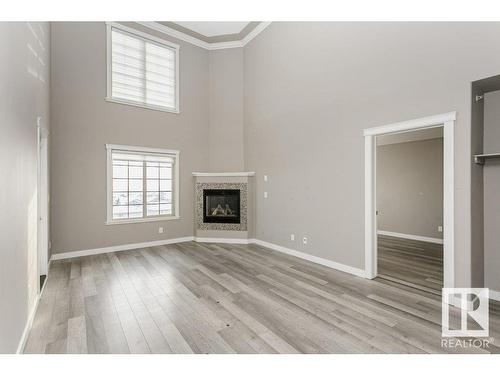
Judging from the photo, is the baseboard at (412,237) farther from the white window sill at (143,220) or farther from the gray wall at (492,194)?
the white window sill at (143,220)

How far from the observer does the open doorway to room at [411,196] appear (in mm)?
5226

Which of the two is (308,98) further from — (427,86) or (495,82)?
(495,82)

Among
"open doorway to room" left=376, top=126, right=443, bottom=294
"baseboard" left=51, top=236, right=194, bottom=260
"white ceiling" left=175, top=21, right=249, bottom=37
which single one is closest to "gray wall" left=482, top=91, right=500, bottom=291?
"open doorway to room" left=376, top=126, right=443, bottom=294

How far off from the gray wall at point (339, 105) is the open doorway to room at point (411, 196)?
5.45 ft

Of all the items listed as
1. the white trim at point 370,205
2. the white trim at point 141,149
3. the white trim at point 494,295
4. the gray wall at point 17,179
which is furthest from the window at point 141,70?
the white trim at point 494,295

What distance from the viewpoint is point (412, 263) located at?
4223mm

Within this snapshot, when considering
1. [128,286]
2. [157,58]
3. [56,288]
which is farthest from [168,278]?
[157,58]

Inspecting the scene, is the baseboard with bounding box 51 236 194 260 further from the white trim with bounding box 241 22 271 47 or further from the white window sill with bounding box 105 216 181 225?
the white trim with bounding box 241 22 271 47

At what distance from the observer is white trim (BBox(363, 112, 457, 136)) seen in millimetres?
2826

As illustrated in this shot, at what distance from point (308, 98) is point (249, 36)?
2.80m

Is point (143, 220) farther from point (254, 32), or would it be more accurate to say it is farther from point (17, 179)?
point (254, 32)

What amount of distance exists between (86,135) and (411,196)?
25.6 ft

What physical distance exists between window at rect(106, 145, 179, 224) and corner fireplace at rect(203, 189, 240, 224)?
73 cm

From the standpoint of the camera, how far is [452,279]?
2.81 m
